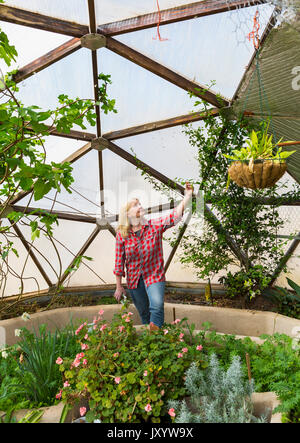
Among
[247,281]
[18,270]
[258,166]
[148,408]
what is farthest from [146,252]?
[18,270]

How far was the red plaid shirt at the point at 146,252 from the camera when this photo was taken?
12.3 feet

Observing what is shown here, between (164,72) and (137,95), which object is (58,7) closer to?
(164,72)

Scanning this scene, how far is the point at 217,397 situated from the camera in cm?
246

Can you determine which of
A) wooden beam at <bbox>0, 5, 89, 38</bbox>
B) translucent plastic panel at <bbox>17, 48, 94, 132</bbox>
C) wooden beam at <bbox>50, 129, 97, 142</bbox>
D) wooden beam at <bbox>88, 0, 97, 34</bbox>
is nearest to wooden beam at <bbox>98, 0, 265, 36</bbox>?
wooden beam at <bbox>88, 0, 97, 34</bbox>

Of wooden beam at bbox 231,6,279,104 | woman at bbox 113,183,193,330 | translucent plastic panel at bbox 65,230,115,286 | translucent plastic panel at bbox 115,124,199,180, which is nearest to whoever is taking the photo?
wooden beam at bbox 231,6,279,104

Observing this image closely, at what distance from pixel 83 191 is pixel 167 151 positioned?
157 cm

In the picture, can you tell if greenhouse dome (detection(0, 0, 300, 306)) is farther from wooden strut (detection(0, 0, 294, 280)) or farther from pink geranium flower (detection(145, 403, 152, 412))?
pink geranium flower (detection(145, 403, 152, 412))

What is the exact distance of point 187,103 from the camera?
4.94 meters

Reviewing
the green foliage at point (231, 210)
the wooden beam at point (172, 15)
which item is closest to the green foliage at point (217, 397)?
the green foliage at point (231, 210)

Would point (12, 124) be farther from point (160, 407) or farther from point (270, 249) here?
point (270, 249)

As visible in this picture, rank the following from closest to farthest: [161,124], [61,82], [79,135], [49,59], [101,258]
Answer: [49,59] → [61,82] → [161,124] → [79,135] → [101,258]

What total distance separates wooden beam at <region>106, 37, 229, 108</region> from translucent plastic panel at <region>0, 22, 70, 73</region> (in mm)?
628

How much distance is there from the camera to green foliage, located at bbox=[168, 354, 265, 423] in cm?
227
